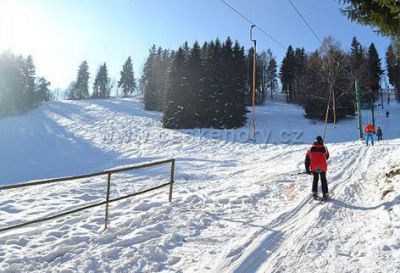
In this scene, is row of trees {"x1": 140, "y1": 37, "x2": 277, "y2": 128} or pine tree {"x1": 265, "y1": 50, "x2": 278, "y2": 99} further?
pine tree {"x1": 265, "y1": 50, "x2": 278, "y2": 99}

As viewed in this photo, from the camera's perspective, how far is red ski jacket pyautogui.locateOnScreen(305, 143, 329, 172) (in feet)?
33.5

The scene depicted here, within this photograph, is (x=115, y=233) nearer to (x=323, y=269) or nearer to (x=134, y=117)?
(x=323, y=269)

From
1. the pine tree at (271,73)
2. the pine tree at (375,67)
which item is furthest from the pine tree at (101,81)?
the pine tree at (375,67)

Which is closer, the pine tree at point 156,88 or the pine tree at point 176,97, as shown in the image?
the pine tree at point 176,97

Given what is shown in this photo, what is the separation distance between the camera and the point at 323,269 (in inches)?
214

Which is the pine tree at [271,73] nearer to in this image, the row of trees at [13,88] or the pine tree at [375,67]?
the pine tree at [375,67]

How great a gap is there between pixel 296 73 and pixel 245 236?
70054mm

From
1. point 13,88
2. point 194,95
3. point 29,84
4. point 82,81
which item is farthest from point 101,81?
point 194,95

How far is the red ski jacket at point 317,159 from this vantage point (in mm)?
10203

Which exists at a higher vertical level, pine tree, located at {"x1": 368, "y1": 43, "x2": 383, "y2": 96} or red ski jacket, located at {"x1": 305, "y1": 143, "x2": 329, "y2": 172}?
pine tree, located at {"x1": 368, "y1": 43, "x2": 383, "y2": 96}

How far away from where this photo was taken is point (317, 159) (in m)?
10.3

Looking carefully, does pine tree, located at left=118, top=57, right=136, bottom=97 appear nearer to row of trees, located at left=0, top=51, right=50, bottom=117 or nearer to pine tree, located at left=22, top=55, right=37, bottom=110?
pine tree, located at left=22, top=55, right=37, bottom=110

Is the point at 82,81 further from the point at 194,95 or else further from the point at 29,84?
the point at 194,95

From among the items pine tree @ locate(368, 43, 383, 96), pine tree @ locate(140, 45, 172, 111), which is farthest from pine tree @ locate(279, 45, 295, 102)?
pine tree @ locate(140, 45, 172, 111)
